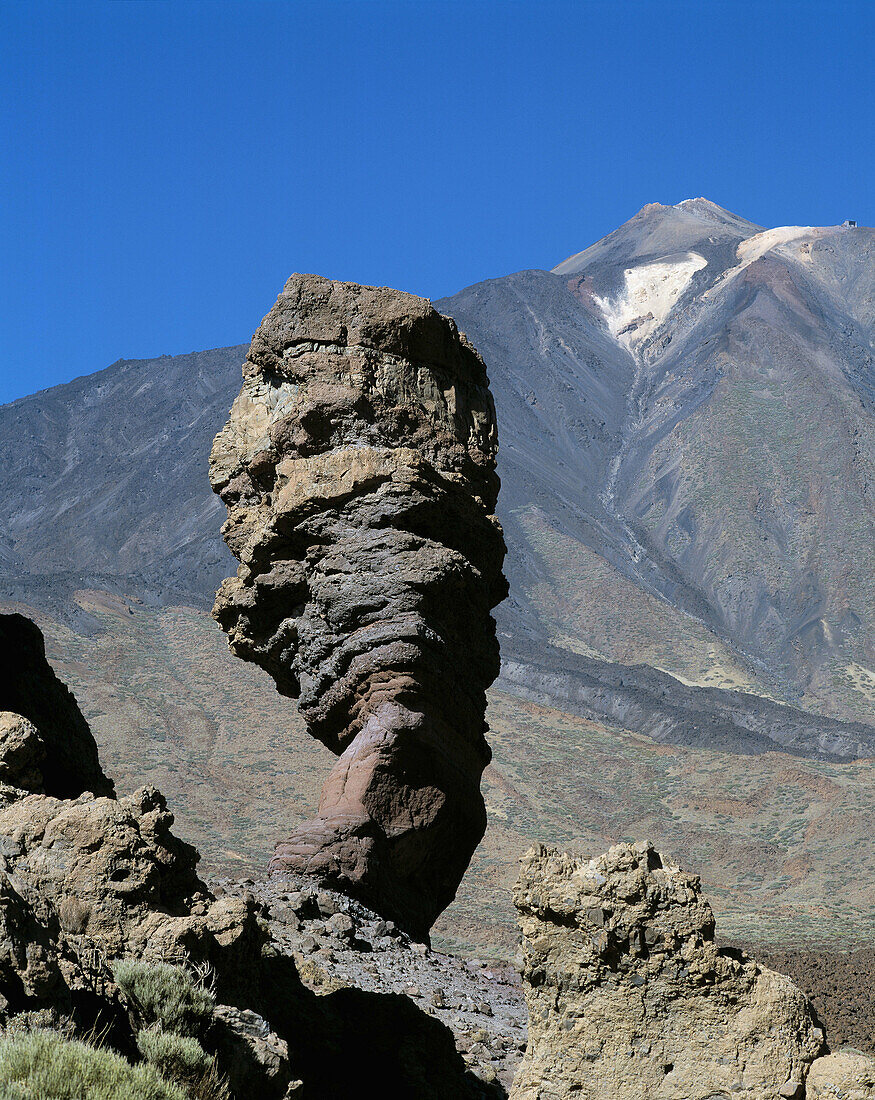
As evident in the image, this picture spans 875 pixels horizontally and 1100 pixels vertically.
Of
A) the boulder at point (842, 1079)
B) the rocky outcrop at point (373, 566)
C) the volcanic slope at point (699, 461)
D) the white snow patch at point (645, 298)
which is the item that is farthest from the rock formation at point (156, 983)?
the white snow patch at point (645, 298)

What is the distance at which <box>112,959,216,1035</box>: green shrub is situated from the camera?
4.89 metres

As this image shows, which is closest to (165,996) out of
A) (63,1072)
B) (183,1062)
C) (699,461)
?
(183,1062)

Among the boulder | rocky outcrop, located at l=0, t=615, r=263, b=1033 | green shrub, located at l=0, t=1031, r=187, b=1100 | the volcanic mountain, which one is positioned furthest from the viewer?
the volcanic mountain

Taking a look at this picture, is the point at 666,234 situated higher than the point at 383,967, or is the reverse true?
the point at 666,234

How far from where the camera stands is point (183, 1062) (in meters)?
4.64

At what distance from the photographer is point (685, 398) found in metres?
91.6

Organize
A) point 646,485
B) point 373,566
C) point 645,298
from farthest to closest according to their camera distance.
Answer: point 645,298 < point 646,485 < point 373,566

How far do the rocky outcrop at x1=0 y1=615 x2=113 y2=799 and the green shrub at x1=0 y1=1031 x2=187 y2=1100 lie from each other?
4.00 m

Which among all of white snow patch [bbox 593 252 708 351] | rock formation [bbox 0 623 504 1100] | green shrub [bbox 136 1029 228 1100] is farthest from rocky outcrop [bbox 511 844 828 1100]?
white snow patch [bbox 593 252 708 351]

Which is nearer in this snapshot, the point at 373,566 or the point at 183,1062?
the point at 183,1062

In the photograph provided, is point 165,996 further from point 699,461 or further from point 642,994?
point 699,461

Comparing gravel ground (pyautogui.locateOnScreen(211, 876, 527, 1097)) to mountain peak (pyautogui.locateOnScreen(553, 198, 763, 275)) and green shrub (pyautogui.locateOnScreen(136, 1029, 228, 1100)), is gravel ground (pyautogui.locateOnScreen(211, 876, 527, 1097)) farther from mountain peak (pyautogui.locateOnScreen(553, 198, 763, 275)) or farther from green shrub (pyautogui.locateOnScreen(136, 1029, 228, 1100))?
mountain peak (pyautogui.locateOnScreen(553, 198, 763, 275))

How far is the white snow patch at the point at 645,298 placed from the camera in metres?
110

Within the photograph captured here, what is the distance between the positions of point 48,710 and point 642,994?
15.7 ft
